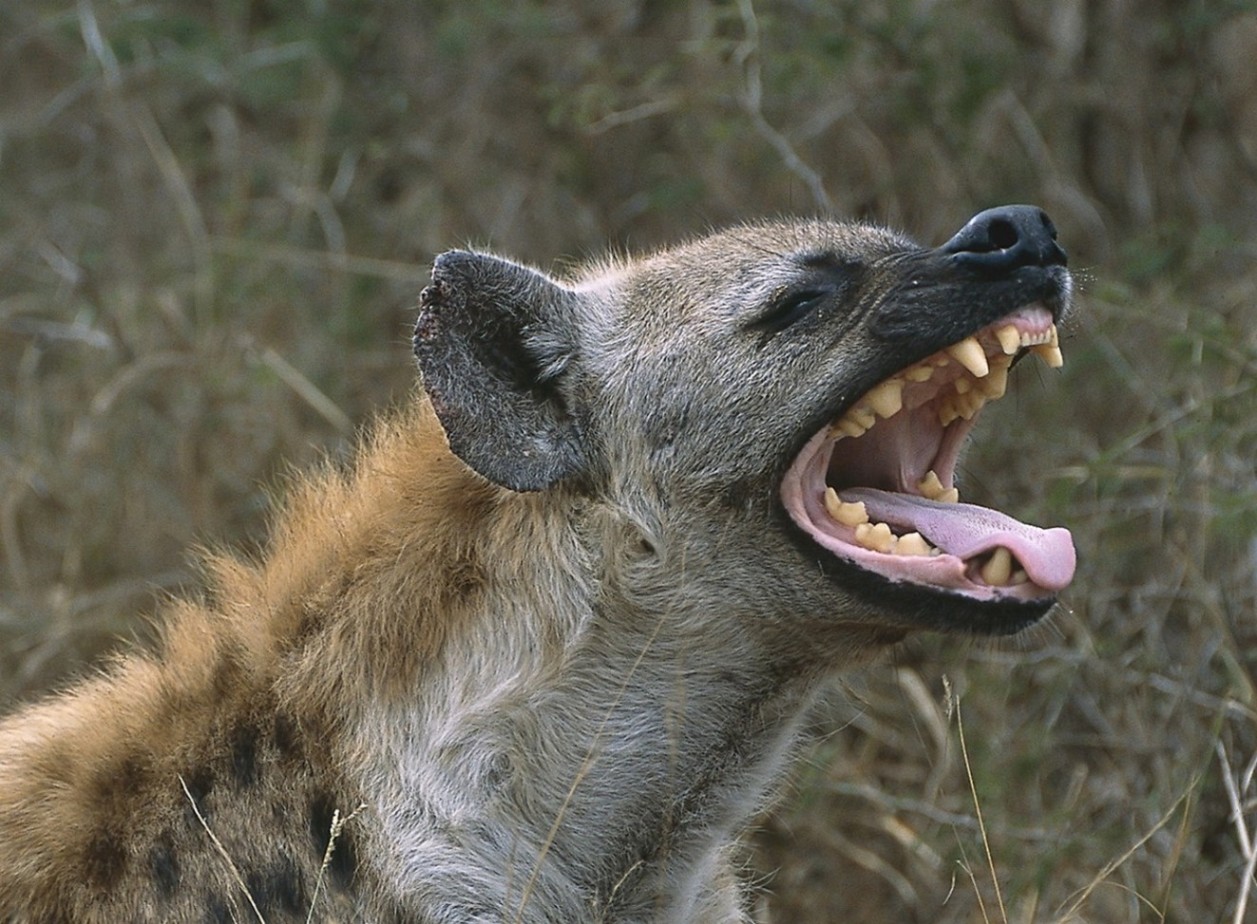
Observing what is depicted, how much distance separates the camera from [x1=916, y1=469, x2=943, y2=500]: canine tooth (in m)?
2.52

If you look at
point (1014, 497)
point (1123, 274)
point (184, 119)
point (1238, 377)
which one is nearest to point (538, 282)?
point (1238, 377)

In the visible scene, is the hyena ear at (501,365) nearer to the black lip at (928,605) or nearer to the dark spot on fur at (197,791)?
the black lip at (928,605)

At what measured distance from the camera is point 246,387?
4.68 metres

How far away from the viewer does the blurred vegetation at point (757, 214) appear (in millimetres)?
3545

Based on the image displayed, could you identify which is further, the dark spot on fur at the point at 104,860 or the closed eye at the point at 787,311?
the closed eye at the point at 787,311

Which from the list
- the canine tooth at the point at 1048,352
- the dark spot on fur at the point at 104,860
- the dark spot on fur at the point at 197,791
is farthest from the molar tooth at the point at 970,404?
the dark spot on fur at the point at 104,860

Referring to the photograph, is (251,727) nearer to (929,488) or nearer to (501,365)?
(501,365)

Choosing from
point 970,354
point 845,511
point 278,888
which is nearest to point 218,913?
point 278,888

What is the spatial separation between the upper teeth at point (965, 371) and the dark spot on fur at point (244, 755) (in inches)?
33.5

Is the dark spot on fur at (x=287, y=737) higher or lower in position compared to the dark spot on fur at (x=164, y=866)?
higher

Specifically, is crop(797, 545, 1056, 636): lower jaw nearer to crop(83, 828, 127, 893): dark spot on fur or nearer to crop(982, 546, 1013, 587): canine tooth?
crop(982, 546, 1013, 587): canine tooth

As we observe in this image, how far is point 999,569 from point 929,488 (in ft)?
0.82

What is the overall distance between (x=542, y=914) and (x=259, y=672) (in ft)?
1.60

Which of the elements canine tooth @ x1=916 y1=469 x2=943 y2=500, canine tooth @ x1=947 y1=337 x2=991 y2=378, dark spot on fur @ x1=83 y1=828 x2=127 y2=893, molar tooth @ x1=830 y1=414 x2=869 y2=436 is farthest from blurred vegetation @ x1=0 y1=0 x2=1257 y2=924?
dark spot on fur @ x1=83 y1=828 x2=127 y2=893
